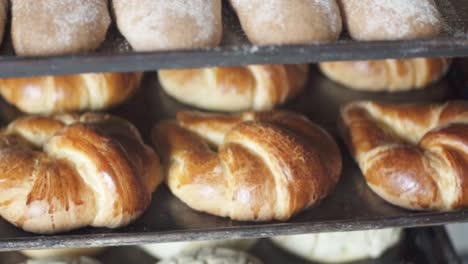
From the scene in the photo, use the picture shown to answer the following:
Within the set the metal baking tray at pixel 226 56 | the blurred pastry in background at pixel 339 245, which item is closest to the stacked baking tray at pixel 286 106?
the metal baking tray at pixel 226 56

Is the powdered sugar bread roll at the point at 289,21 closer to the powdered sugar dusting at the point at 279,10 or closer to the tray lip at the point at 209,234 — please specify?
the powdered sugar dusting at the point at 279,10

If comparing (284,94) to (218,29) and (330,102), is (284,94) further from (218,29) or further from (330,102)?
(218,29)

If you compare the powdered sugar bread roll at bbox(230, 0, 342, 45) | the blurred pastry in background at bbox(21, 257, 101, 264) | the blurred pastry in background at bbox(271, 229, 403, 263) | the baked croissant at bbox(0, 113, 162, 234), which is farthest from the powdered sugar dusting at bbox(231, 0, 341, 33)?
the blurred pastry in background at bbox(21, 257, 101, 264)

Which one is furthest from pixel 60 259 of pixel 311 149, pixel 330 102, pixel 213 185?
pixel 330 102

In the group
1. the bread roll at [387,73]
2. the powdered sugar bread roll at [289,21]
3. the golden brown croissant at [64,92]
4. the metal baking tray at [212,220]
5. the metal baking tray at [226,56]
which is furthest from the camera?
the bread roll at [387,73]

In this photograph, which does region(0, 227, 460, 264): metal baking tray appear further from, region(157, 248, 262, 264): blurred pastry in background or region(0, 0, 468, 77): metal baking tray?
region(0, 0, 468, 77): metal baking tray

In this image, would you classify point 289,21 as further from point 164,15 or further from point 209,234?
point 209,234
